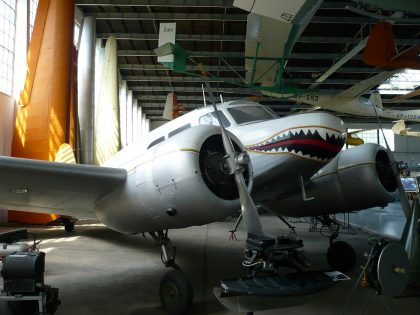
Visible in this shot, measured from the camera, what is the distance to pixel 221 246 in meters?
9.66

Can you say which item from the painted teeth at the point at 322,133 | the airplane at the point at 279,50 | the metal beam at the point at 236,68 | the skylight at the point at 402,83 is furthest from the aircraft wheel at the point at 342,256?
the skylight at the point at 402,83

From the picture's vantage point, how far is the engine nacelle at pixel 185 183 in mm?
4023

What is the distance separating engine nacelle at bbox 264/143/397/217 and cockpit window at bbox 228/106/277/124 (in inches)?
60.0

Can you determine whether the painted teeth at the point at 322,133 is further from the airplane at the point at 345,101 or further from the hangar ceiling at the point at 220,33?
the airplane at the point at 345,101

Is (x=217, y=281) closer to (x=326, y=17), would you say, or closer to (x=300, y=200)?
(x=300, y=200)

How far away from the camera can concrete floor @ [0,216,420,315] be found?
4.72 metres

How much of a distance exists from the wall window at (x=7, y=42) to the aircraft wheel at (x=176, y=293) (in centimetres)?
1150

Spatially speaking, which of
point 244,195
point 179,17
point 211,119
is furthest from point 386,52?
point 179,17

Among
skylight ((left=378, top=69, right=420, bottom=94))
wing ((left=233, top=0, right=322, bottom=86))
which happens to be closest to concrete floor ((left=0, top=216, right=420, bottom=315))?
wing ((left=233, top=0, right=322, bottom=86))

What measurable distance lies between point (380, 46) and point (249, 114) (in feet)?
20.7

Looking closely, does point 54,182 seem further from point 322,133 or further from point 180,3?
point 180,3

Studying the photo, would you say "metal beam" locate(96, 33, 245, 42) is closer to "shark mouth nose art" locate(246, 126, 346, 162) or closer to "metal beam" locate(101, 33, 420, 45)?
"metal beam" locate(101, 33, 420, 45)

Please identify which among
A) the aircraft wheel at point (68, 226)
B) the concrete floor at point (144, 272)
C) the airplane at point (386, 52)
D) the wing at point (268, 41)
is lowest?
the concrete floor at point (144, 272)

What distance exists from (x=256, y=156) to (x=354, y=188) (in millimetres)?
2370
